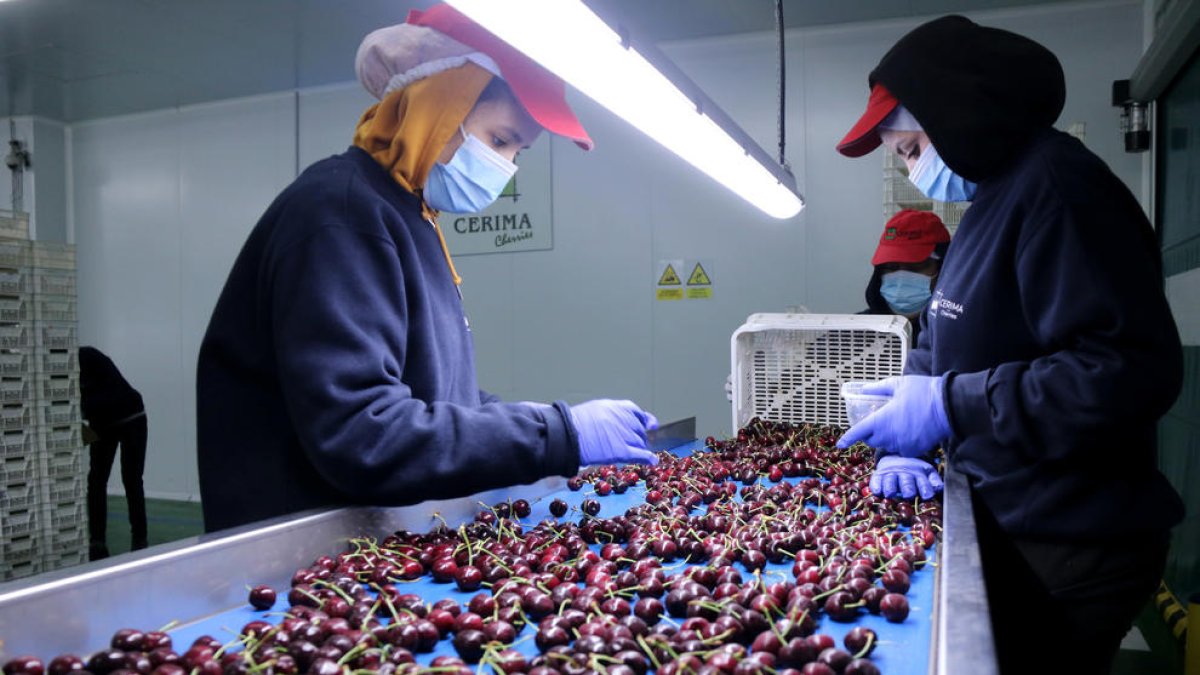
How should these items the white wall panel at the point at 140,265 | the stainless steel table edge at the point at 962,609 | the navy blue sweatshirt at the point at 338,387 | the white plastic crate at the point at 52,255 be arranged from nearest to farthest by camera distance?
the stainless steel table edge at the point at 962,609, the navy blue sweatshirt at the point at 338,387, the white plastic crate at the point at 52,255, the white wall panel at the point at 140,265

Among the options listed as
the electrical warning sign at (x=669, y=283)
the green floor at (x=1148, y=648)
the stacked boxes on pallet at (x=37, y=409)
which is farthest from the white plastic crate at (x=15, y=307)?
the electrical warning sign at (x=669, y=283)

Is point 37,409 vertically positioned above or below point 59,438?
above

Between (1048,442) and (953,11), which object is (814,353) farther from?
(953,11)

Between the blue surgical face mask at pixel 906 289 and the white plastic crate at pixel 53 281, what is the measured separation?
4280mm

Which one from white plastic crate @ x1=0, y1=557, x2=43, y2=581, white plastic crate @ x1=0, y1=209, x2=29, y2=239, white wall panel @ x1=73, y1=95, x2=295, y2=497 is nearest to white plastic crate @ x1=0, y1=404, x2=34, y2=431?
white plastic crate @ x1=0, y1=557, x2=43, y2=581

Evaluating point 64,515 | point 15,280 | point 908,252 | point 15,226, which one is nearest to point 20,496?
point 64,515

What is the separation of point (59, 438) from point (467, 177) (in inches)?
161

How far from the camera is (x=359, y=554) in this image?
1278 millimetres

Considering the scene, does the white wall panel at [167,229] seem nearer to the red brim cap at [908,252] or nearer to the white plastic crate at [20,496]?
the white plastic crate at [20,496]

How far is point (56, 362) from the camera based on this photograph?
15.0 feet

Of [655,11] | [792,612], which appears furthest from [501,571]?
[655,11]

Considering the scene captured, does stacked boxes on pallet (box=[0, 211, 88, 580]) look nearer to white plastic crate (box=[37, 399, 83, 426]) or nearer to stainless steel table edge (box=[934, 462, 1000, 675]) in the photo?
white plastic crate (box=[37, 399, 83, 426])

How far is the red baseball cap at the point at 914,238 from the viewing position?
10.3 ft

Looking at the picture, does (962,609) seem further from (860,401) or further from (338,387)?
(860,401)
